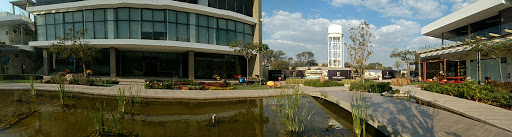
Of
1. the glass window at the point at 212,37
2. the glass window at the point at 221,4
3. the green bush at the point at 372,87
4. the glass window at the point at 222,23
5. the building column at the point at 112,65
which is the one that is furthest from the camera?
the glass window at the point at 221,4

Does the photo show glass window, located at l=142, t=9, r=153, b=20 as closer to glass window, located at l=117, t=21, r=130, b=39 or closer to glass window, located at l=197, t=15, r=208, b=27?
glass window, located at l=117, t=21, r=130, b=39

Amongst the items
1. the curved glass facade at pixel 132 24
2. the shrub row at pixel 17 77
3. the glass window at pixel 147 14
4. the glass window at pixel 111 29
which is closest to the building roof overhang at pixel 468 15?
the curved glass facade at pixel 132 24

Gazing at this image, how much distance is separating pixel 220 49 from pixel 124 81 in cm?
931

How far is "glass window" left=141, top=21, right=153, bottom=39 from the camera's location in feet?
66.2

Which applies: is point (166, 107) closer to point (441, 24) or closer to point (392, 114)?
point (392, 114)

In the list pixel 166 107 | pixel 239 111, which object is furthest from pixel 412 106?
pixel 166 107

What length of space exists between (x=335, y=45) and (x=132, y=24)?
50.2 meters

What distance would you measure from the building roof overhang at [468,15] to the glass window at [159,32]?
28.4 metres

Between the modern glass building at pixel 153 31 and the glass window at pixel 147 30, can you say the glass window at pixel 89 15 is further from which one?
the glass window at pixel 147 30

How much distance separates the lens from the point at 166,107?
8930mm

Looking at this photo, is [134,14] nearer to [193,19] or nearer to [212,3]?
[193,19]

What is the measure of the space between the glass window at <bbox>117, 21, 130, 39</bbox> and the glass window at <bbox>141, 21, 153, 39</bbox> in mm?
1335

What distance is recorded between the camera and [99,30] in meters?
20.5

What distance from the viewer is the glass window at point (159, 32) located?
20.4m
